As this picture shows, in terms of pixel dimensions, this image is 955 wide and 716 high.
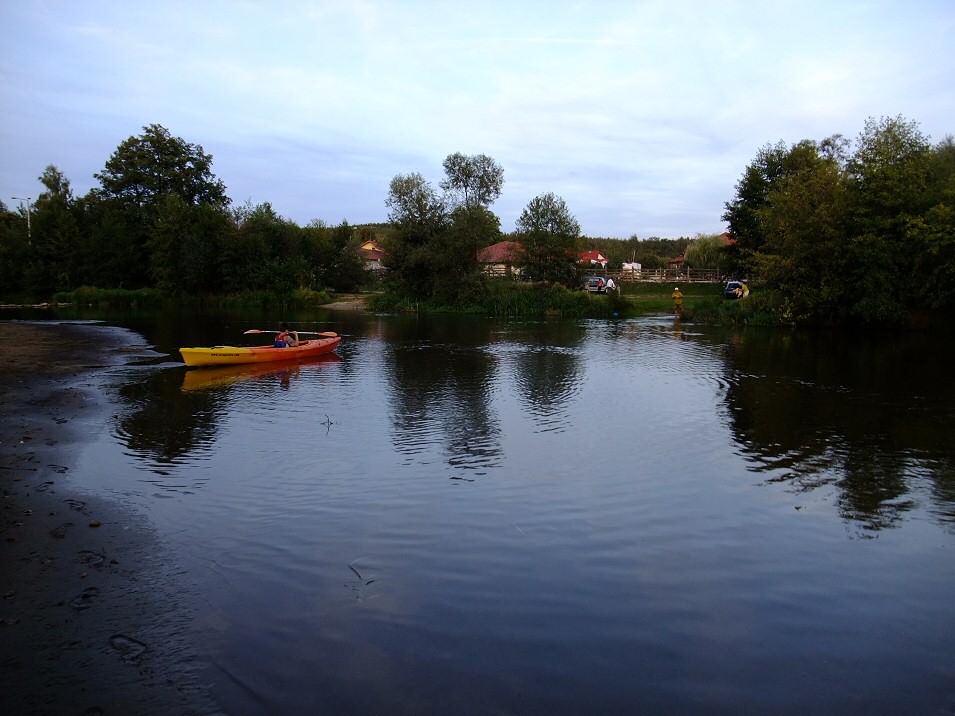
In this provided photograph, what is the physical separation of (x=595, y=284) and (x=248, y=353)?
4651 centimetres

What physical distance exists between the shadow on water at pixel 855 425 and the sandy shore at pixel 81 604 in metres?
10.2

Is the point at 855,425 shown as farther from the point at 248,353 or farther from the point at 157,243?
the point at 157,243

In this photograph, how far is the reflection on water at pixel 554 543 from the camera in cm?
620

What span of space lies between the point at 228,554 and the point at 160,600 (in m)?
1.37

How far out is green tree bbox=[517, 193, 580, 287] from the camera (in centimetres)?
6306

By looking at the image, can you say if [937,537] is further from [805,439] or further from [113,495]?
[113,495]

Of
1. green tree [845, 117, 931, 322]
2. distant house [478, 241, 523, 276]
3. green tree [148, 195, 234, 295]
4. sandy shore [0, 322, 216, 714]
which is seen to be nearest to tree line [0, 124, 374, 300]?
green tree [148, 195, 234, 295]

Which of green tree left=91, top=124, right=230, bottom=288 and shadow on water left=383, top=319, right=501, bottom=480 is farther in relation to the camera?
green tree left=91, top=124, right=230, bottom=288

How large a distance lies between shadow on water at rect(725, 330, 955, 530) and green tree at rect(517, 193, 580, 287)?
3301cm

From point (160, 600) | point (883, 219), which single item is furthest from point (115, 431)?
point (883, 219)

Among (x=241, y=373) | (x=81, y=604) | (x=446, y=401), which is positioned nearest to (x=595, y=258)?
(x=241, y=373)

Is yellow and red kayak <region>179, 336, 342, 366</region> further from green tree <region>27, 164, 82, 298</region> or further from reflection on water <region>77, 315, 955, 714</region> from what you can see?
green tree <region>27, 164, 82, 298</region>

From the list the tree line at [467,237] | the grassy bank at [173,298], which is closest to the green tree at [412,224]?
the tree line at [467,237]

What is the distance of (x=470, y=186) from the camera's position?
9200 cm
